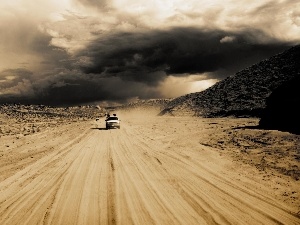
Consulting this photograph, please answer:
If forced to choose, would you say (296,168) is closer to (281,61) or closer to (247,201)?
(247,201)

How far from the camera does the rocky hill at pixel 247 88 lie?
7850cm

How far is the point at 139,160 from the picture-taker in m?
15.5

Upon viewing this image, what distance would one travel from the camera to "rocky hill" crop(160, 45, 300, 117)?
3091 inches

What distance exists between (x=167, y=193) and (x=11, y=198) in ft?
15.2

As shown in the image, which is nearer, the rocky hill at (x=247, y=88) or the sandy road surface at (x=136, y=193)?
the sandy road surface at (x=136, y=193)

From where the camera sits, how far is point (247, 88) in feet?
291

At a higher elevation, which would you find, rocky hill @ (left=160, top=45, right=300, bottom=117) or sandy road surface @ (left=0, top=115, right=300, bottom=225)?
rocky hill @ (left=160, top=45, right=300, bottom=117)

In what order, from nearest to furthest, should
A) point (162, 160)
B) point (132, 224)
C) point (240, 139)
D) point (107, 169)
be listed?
point (132, 224), point (107, 169), point (162, 160), point (240, 139)

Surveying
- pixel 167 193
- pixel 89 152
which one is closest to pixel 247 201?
pixel 167 193

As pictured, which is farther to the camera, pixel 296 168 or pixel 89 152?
pixel 89 152

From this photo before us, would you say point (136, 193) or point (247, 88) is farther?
point (247, 88)

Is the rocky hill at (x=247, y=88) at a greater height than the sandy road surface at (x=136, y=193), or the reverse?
the rocky hill at (x=247, y=88)

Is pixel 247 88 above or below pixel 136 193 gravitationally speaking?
above

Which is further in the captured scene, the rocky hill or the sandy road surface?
the rocky hill
